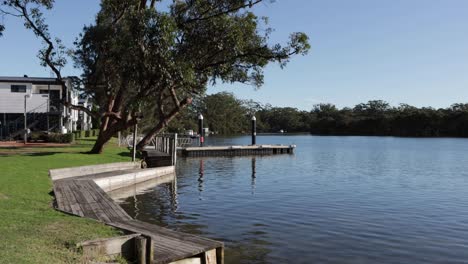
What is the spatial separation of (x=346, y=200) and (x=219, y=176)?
36.6ft

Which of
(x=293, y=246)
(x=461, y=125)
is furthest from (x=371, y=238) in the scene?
(x=461, y=125)

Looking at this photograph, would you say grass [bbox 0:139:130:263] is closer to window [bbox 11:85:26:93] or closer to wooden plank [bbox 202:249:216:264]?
wooden plank [bbox 202:249:216:264]

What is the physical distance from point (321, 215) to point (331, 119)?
464ft

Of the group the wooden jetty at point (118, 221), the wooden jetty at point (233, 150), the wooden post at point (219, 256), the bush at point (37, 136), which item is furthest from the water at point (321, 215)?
the wooden jetty at point (233, 150)

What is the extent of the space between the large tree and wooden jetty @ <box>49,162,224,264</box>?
17.6 ft

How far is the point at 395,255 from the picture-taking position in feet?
36.0

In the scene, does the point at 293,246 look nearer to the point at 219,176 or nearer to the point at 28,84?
the point at 219,176

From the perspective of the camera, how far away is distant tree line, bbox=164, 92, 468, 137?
410ft

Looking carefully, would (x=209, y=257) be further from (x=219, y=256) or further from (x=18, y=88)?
(x=18, y=88)

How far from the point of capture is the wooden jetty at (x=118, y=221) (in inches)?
311

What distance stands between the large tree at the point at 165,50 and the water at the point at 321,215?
5703 mm

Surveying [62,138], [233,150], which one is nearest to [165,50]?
[62,138]

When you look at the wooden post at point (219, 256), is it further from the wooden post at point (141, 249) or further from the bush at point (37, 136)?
the bush at point (37, 136)

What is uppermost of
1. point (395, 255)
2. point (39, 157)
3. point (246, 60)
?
point (246, 60)
